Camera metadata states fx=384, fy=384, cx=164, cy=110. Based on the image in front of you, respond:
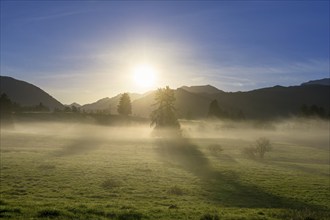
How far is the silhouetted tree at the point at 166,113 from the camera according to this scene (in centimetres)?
10881

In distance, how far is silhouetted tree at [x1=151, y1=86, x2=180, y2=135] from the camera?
10881 centimetres

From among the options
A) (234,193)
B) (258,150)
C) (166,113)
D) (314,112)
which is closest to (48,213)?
(234,193)

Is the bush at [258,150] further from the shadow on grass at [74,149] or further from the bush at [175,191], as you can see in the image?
the bush at [175,191]

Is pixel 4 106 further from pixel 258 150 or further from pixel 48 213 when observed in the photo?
pixel 48 213

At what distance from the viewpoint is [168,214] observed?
25.0m

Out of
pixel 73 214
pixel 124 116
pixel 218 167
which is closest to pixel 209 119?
pixel 124 116

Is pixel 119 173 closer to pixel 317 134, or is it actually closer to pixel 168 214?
pixel 168 214

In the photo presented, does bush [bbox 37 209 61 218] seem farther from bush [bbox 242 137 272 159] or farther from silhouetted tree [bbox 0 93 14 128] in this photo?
silhouetted tree [bbox 0 93 14 128]

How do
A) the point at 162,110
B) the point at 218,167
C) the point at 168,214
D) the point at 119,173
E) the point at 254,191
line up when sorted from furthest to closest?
the point at 162,110, the point at 218,167, the point at 119,173, the point at 254,191, the point at 168,214

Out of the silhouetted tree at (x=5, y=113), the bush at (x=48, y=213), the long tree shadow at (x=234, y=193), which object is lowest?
the long tree shadow at (x=234, y=193)

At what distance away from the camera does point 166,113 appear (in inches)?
4284

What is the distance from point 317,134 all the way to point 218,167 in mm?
113529

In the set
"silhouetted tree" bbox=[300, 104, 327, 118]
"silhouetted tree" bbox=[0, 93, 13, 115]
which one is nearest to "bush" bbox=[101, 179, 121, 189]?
"silhouetted tree" bbox=[0, 93, 13, 115]

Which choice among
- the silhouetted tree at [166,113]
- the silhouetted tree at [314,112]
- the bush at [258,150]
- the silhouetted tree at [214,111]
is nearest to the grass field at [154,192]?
the bush at [258,150]
